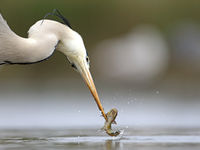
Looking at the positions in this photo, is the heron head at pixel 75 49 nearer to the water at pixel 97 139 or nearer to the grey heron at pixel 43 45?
the grey heron at pixel 43 45

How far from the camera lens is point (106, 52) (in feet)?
73.4

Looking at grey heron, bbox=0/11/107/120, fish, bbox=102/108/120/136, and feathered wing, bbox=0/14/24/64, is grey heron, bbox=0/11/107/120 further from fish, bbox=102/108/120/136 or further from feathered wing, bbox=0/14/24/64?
fish, bbox=102/108/120/136

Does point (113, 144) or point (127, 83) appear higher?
point (127, 83)

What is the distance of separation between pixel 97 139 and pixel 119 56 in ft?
49.1

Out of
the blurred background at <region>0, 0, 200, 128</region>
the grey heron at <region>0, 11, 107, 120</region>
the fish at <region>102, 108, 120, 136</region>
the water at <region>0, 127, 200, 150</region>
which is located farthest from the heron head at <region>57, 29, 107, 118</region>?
the blurred background at <region>0, 0, 200, 128</region>

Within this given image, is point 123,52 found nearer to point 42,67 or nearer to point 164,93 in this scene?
point 42,67

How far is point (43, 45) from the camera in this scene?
26.5ft

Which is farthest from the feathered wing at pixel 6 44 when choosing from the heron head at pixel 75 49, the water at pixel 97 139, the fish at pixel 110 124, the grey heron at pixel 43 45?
the fish at pixel 110 124

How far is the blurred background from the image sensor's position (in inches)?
639

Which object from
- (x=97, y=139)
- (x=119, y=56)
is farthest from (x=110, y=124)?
(x=119, y=56)

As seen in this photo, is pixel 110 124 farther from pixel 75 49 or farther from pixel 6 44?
pixel 6 44

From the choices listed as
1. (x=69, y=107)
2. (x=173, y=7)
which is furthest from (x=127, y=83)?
(x=69, y=107)

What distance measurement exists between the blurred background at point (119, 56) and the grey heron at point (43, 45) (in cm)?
587

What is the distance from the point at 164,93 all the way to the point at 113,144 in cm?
912
